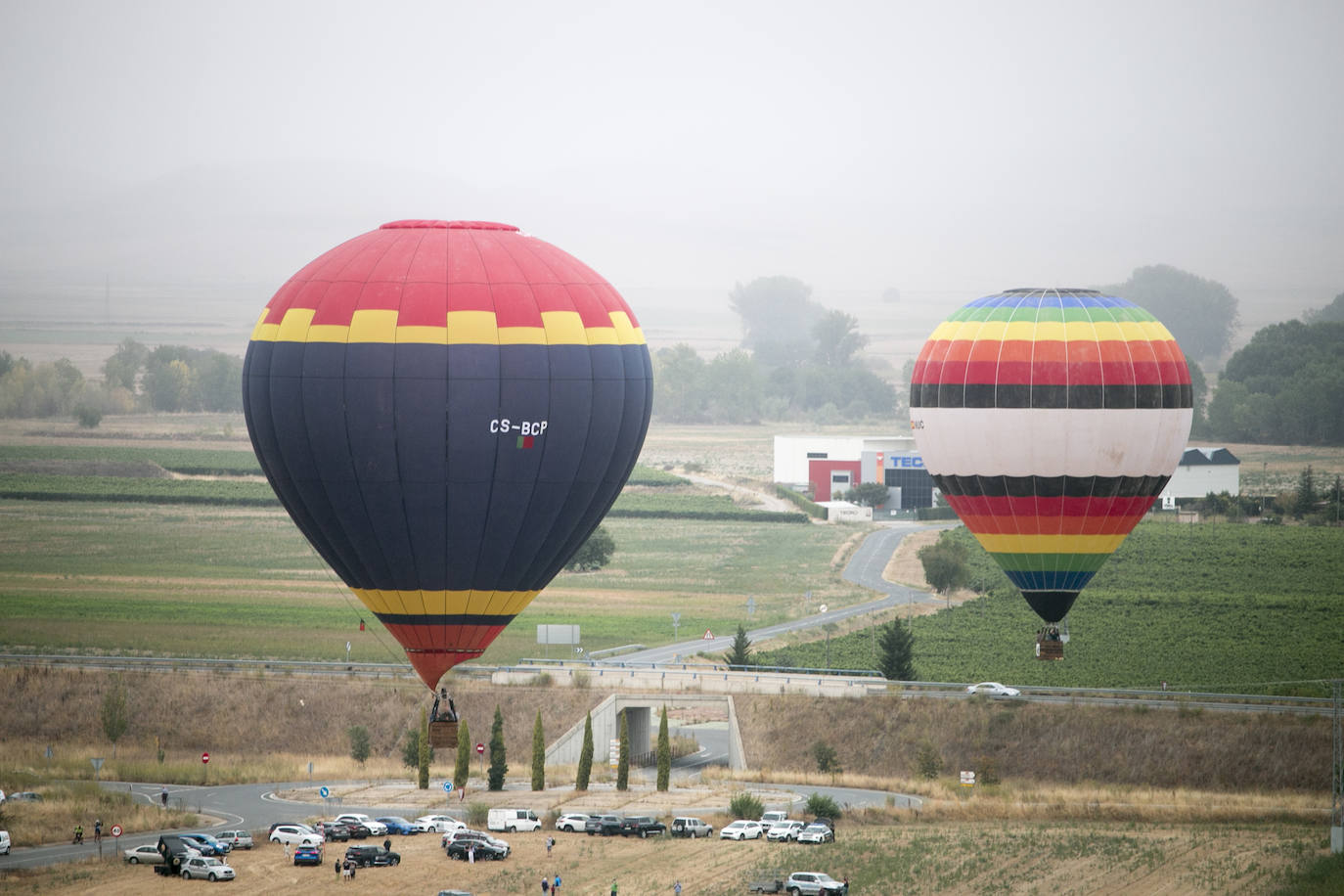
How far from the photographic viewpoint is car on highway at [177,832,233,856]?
49469 millimetres

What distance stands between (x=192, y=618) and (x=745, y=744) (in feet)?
116

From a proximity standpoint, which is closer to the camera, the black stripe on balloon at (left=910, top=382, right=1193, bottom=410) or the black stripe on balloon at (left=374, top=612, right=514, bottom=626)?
the black stripe on balloon at (left=374, top=612, right=514, bottom=626)

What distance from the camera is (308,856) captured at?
49000mm

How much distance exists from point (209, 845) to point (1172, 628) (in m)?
45.1

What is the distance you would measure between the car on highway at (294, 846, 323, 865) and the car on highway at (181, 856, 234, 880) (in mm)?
1761

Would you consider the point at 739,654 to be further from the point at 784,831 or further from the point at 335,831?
the point at 335,831

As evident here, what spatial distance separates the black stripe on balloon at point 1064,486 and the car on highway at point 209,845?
22297mm

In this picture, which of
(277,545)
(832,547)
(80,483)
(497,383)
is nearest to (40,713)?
(497,383)

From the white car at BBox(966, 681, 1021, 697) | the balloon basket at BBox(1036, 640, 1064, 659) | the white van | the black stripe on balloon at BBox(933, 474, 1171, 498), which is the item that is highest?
the black stripe on balloon at BBox(933, 474, 1171, 498)

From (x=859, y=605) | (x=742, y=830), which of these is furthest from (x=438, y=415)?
(x=859, y=605)

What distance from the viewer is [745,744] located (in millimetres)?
64750

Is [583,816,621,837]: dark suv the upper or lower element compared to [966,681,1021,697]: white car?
lower

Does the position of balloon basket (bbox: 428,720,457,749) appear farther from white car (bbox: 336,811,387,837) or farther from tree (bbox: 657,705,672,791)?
tree (bbox: 657,705,672,791)

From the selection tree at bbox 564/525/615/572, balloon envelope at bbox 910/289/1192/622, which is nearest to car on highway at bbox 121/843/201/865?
balloon envelope at bbox 910/289/1192/622
